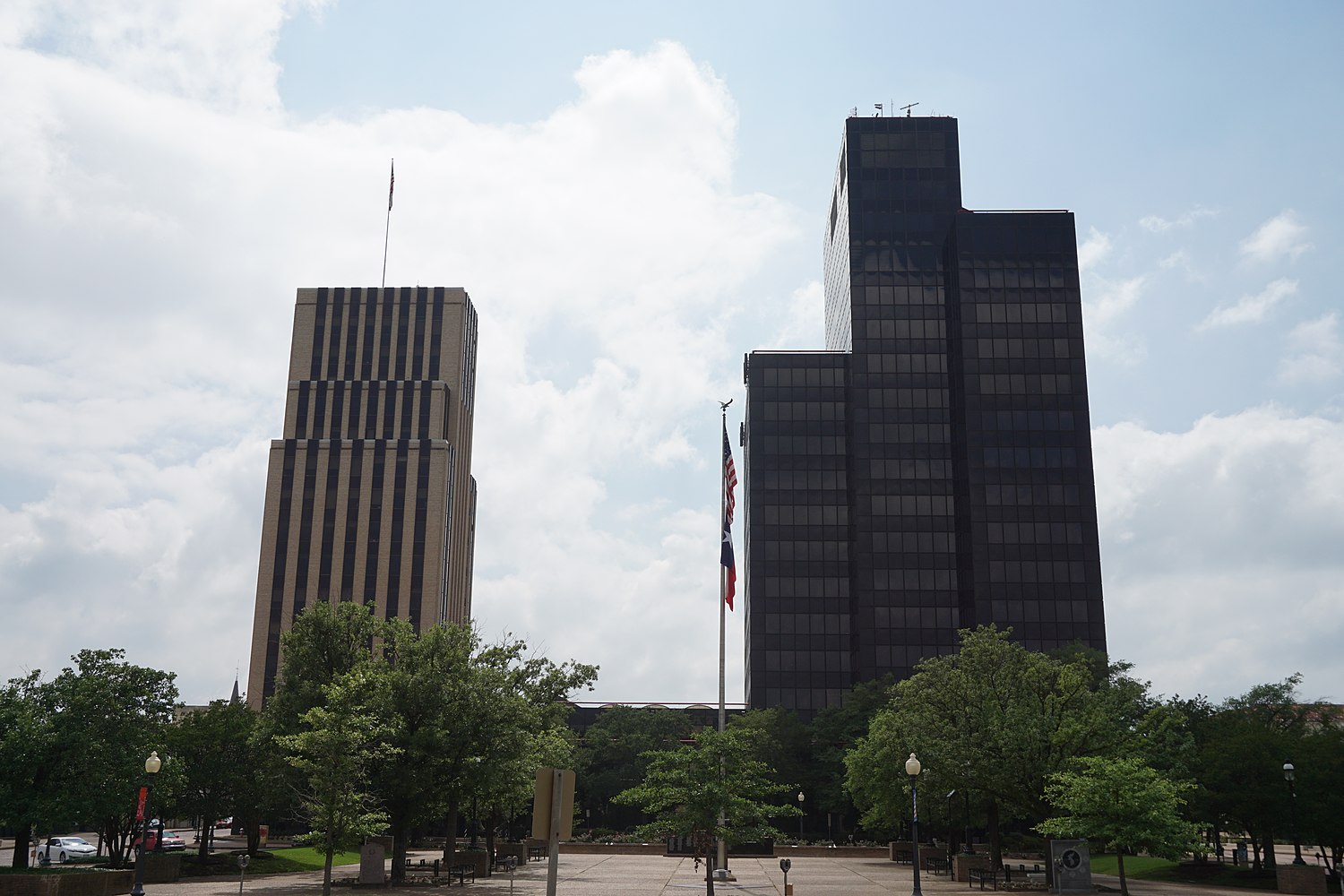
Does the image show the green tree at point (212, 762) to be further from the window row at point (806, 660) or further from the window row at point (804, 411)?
the window row at point (804, 411)

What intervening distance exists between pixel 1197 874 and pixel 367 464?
366ft

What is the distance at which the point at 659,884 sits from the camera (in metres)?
48.8

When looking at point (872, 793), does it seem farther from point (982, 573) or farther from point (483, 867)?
point (982, 573)

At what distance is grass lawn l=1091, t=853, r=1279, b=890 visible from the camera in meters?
51.9

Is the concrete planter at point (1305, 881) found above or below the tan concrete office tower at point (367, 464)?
below

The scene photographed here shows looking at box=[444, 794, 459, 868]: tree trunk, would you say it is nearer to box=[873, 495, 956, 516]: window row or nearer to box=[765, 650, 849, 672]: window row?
box=[765, 650, 849, 672]: window row

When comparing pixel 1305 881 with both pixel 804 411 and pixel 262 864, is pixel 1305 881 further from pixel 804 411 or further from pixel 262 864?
pixel 804 411

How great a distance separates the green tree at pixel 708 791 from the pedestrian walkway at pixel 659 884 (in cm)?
527

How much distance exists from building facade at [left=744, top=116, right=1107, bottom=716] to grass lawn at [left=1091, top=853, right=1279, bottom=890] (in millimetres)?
59722

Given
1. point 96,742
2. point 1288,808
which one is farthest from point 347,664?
point 1288,808

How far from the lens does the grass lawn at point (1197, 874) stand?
51.9m

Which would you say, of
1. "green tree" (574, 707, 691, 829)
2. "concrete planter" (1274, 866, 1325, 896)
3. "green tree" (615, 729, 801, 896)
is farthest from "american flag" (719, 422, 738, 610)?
"green tree" (574, 707, 691, 829)

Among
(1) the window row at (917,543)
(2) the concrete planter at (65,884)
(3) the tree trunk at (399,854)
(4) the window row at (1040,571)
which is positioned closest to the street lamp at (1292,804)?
(3) the tree trunk at (399,854)

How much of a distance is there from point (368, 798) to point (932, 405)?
99971mm
